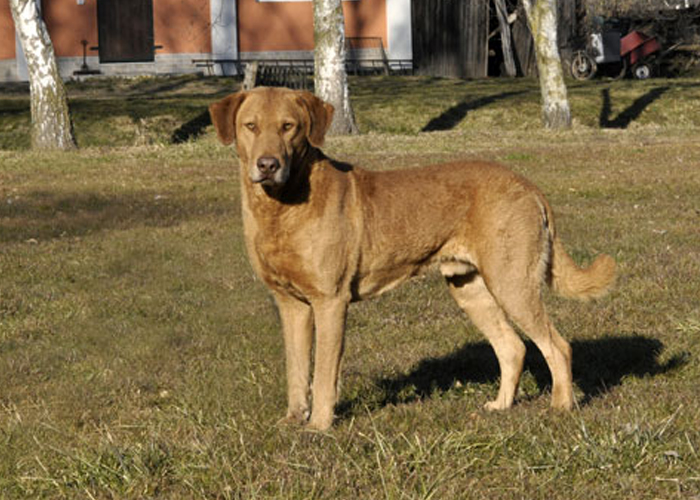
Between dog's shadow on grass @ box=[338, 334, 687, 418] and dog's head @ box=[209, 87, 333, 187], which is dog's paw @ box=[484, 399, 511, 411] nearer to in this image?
dog's shadow on grass @ box=[338, 334, 687, 418]

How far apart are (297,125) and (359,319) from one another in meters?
2.91

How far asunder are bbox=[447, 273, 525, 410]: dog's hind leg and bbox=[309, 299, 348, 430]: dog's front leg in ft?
3.37

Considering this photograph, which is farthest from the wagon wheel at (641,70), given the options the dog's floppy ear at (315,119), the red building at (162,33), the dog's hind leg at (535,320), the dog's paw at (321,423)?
the dog's paw at (321,423)

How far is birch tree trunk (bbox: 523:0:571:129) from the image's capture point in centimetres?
2330

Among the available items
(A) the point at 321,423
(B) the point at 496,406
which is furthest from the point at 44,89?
(A) the point at 321,423

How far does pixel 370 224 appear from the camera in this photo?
566 centimetres

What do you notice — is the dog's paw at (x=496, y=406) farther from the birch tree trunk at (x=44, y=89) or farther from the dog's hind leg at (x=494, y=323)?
the birch tree trunk at (x=44, y=89)

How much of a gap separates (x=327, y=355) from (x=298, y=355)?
0.38 metres

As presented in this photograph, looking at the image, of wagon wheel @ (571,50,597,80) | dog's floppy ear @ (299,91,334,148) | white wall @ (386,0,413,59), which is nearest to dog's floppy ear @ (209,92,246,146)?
dog's floppy ear @ (299,91,334,148)

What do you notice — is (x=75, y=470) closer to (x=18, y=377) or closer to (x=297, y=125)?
(x=297, y=125)

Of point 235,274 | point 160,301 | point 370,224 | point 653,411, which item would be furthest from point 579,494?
point 235,274

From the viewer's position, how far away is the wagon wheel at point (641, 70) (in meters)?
35.2

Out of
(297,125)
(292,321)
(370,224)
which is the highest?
(297,125)

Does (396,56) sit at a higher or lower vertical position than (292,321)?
higher
